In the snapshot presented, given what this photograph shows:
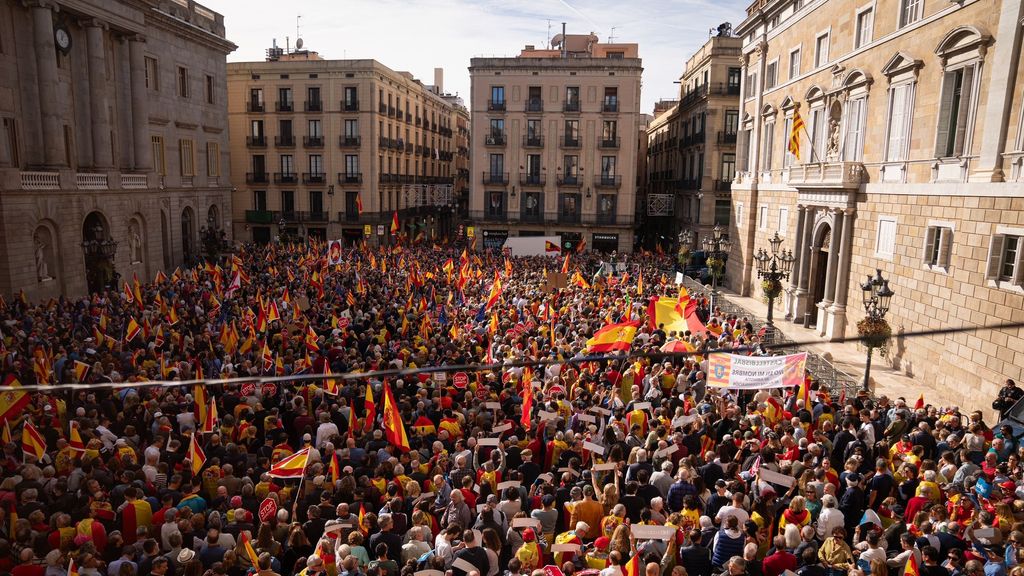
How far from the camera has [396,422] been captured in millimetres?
10141

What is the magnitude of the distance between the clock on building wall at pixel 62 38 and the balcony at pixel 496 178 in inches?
1101

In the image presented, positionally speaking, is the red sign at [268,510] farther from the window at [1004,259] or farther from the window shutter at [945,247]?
the window shutter at [945,247]

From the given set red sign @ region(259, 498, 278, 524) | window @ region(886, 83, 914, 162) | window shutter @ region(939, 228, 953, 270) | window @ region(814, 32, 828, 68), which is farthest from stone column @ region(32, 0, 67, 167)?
window shutter @ region(939, 228, 953, 270)

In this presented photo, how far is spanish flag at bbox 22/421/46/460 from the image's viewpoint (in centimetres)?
959

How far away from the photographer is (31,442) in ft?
31.6

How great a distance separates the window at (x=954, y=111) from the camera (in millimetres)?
16766

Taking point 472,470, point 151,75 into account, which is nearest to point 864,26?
point 472,470

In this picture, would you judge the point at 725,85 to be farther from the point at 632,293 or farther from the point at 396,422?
the point at 396,422

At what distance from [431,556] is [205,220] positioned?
36.1 metres

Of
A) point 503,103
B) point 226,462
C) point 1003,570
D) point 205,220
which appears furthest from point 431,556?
point 503,103

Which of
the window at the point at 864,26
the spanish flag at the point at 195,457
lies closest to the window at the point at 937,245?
the window at the point at 864,26

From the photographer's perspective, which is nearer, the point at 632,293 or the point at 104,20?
the point at 632,293

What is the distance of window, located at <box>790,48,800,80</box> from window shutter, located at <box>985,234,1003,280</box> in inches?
562

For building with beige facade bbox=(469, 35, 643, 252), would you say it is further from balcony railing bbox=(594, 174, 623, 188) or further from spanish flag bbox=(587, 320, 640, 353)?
spanish flag bbox=(587, 320, 640, 353)
